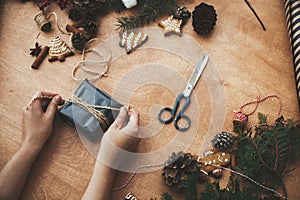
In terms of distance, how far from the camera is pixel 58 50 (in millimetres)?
1258

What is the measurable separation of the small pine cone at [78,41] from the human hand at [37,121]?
174 mm

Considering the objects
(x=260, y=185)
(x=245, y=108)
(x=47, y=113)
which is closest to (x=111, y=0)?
(x=47, y=113)

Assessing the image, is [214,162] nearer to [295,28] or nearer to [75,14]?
[295,28]

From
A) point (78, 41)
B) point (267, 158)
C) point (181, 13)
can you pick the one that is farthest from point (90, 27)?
point (267, 158)

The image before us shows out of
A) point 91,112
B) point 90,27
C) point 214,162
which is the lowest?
point 214,162

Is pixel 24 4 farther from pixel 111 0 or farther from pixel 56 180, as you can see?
pixel 56 180

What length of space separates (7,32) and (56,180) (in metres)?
0.52

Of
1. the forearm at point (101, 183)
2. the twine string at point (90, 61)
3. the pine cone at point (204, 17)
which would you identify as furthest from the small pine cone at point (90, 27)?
the forearm at point (101, 183)

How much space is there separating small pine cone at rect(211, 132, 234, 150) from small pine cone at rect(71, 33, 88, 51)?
497 mm

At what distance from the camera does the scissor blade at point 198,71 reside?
3.95 ft

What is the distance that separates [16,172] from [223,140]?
566mm

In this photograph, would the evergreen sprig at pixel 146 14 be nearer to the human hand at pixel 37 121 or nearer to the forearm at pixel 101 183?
the human hand at pixel 37 121

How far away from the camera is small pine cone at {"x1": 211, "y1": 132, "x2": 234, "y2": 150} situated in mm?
1117

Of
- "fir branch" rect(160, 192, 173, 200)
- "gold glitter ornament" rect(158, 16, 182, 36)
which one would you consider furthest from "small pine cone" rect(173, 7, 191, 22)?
"fir branch" rect(160, 192, 173, 200)
